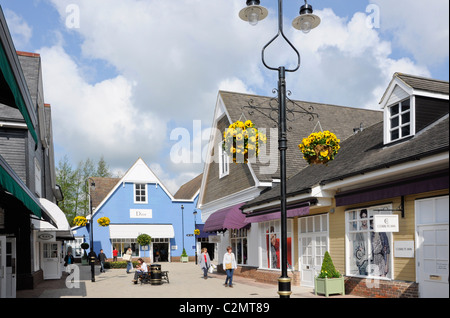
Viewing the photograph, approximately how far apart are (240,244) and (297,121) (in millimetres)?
7380

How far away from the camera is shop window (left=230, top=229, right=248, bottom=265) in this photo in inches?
933

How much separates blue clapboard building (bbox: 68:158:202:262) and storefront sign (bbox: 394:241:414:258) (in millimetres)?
33379

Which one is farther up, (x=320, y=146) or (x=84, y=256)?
(x=320, y=146)

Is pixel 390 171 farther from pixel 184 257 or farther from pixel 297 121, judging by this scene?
pixel 184 257

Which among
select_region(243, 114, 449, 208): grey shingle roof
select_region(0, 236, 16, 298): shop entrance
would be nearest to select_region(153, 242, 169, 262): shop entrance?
select_region(243, 114, 449, 208): grey shingle roof

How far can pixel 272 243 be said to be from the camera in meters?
20.2

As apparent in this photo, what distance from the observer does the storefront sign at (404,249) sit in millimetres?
12103

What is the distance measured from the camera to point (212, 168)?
2927cm

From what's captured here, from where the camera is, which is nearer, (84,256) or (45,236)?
(45,236)

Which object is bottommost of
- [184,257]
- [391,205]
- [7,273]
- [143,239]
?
[184,257]

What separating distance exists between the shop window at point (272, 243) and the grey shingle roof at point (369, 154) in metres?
1.24

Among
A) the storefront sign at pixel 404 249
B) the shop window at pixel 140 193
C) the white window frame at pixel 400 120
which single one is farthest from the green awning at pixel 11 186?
the shop window at pixel 140 193

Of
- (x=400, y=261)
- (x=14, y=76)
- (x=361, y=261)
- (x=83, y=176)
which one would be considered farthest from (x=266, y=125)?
(x=83, y=176)

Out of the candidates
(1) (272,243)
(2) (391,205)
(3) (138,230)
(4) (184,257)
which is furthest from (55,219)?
(3) (138,230)
